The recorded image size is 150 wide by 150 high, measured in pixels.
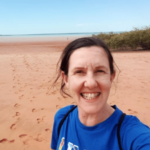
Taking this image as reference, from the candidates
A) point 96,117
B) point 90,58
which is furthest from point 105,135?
point 90,58

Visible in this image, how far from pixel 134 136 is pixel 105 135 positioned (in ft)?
0.53

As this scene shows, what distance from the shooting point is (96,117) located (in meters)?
1.08

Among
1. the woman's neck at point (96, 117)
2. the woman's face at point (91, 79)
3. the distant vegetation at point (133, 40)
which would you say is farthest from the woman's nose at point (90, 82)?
the distant vegetation at point (133, 40)

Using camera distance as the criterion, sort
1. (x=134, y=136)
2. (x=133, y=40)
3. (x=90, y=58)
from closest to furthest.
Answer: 1. (x=134, y=136)
2. (x=90, y=58)
3. (x=133, y=40)

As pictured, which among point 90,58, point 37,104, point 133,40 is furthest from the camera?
point 133,40

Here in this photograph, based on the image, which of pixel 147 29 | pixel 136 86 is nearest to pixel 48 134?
pixel 136 86

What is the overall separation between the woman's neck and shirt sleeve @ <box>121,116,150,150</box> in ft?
0.46

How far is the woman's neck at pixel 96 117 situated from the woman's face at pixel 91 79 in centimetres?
3

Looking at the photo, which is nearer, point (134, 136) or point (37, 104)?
point (134, 136)

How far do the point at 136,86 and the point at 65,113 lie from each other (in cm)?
417

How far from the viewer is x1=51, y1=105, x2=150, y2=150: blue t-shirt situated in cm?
88

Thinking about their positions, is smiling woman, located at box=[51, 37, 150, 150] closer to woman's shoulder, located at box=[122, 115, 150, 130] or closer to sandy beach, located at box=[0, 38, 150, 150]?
woman's shoulder, located at box=[122, 115, 150, 130]

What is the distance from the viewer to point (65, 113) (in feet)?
4.16

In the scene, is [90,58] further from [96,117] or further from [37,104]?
[37,104]
